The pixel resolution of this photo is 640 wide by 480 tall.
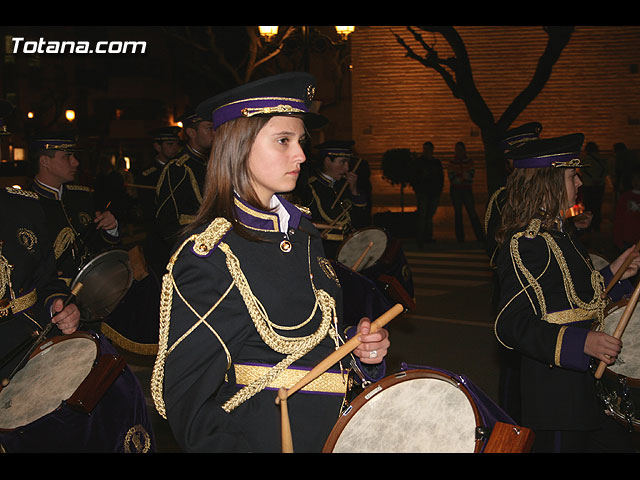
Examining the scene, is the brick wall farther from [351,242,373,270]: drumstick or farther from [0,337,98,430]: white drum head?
[0,337,98,430]: white drum head

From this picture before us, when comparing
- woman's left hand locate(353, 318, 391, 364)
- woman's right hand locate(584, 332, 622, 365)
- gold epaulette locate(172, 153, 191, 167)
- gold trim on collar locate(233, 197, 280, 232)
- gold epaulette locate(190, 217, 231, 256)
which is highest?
gold epaulette locate(172, 153, 191, 167)

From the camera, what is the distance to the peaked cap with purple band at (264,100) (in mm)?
2314

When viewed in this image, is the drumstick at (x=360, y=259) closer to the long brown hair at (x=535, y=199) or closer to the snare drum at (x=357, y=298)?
the snare drum at (x=357, y=298)

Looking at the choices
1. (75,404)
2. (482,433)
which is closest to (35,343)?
(75,404)

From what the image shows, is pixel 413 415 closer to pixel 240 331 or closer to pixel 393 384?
pixel 393 384

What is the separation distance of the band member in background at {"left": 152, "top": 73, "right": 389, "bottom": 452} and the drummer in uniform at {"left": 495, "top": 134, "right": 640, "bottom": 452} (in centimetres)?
128

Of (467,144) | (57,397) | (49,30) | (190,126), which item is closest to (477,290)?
(190,126)

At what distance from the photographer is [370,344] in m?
2.33

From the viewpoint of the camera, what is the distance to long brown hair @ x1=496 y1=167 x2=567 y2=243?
12.1 ft

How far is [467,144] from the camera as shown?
81.8 ft

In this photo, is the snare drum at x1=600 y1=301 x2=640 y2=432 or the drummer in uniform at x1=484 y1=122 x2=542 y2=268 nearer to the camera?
the snare drum at x1=600 y1=301 x2=640 y2=432

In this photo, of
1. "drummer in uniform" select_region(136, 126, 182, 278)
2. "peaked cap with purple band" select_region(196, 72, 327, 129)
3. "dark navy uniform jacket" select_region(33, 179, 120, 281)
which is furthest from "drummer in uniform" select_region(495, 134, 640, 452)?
"drummer in uniform" select_region(136, 126, 182, 278)

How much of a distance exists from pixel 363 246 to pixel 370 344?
Answer: 5.21 meters

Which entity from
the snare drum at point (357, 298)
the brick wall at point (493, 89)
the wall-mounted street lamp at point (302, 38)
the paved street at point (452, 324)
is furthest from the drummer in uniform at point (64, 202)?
the brick wall at point (493, 89)
